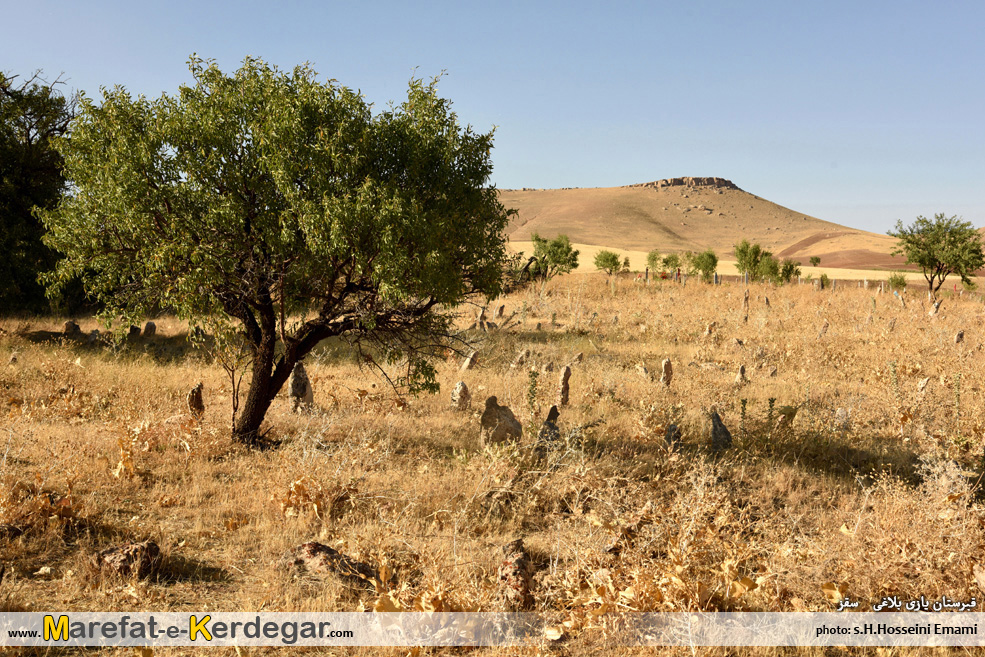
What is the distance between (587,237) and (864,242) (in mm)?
58188

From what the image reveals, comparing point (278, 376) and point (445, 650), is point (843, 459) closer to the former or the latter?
point (445, 650)

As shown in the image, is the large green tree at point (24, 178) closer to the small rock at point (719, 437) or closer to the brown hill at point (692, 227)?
the small rock at point (719, 437)

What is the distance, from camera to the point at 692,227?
543 ft

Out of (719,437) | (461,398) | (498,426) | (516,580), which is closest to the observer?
(516,580)

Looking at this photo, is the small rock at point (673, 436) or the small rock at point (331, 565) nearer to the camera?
the small rock at point (331, 565)

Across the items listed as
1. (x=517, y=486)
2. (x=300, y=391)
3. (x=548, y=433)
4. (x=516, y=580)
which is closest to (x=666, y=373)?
(x=548, y=433)

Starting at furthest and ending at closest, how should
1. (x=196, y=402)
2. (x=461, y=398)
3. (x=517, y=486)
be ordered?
(x=461, y=398) < (x=196, y=402) < (x=517, y=486)

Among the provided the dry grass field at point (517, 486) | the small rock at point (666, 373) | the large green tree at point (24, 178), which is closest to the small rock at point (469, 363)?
the dry grass field at point (517, 486)

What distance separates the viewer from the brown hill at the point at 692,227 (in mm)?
123438

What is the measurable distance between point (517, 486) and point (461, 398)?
3690 mm

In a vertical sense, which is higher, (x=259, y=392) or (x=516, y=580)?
(x=259, y=392)

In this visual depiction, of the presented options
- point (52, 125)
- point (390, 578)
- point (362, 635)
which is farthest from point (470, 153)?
point (52, 125)

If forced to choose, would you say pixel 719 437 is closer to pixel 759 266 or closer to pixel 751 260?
pixel 759 266

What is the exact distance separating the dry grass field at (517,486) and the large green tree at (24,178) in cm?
314
